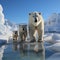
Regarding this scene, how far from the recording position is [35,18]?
7984 mm

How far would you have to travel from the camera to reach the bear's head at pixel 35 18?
313 inches

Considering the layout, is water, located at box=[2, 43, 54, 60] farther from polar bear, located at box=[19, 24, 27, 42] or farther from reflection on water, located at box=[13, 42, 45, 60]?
polar bear, located at box=[19, 24, 27, 42]

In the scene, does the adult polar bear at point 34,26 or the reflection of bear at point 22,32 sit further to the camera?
the reflection of bear at point 22,32

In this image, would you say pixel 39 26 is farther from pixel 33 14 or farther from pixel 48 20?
pixel 48 20

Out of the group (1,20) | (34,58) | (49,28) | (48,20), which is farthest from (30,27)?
(48,20)

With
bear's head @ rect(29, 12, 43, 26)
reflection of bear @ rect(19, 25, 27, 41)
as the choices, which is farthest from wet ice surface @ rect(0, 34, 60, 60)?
reflection of bear @ rect(19, 25, 27, 41)

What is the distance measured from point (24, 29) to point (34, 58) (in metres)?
4.97

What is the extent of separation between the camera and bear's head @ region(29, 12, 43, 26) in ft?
26.1

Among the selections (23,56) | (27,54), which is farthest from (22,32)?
(23,56)

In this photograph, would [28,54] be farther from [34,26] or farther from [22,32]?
[22,32]

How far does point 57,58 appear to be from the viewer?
3588 millimetres

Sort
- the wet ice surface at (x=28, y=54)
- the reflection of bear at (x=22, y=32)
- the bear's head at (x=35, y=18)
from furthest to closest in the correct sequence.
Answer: the reflection of bear at (x=22, y=32) → the bear's head at (x=35, y=18) → the wet ice surface at (x=28, y=54)

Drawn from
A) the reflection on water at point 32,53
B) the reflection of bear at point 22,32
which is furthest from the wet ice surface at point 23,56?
the reflection of bear at point 22,32

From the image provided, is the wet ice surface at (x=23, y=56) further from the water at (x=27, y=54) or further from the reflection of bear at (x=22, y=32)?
the reflection of bear at (x=22, y=32)
